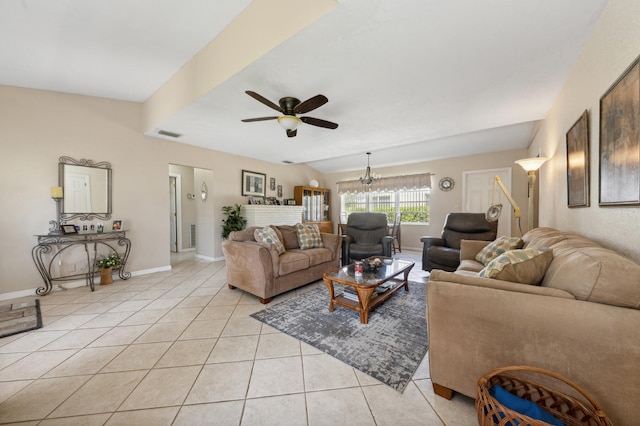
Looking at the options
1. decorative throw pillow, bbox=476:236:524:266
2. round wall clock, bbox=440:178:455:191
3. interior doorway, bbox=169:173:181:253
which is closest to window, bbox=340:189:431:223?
round wall clock, bbox=440:178:455:191

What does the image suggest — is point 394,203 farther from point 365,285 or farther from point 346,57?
point 346,57

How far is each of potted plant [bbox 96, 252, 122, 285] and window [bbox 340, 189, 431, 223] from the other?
5412 mm

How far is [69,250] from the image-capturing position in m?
3.11

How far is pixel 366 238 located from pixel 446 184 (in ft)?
8.87

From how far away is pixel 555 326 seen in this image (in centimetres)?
95

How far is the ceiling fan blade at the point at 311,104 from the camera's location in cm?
204

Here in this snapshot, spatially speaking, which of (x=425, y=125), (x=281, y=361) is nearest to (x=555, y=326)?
(x=281, y=361)

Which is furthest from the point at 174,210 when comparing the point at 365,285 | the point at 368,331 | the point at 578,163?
the point at 578,163

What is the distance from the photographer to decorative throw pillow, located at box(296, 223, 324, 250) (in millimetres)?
3363

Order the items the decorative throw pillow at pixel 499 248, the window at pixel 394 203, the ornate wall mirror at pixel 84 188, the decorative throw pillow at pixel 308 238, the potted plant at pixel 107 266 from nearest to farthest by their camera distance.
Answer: the decorative throw pillow at pixel 499 248 < the ornate wall mirror at pixel 84 188 < the potted plant at pixel 107 266 < the decorative throw pillow at pixel 308 238 < the window at pixel 394 203

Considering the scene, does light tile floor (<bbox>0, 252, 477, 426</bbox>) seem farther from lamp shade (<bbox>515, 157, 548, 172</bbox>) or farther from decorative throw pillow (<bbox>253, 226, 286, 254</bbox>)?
lamp shade (<bbox>515, 157, 548, 172</bbox>)

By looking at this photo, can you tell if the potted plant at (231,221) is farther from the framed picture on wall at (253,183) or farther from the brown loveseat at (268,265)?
the brown loveseat at (268,265)

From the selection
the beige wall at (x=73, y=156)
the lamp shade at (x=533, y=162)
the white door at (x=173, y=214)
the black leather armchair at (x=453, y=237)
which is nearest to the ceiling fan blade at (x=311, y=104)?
the lamp shade at (x=533, y=162)

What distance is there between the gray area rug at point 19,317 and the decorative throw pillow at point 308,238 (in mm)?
2709
